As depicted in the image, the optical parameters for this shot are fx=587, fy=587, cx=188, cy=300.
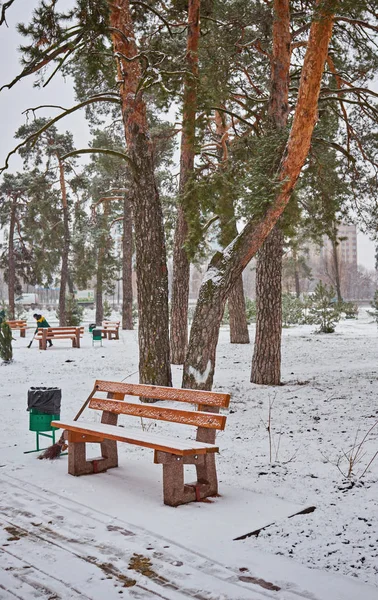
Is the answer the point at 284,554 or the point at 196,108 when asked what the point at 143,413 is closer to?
the point at 284,554

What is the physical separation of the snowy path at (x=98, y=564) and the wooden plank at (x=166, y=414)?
1.02 m

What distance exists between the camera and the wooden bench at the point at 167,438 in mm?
4418

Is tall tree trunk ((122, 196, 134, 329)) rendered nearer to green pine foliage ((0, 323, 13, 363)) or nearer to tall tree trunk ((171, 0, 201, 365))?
green pine foliage ((0, 323, 13, 363))

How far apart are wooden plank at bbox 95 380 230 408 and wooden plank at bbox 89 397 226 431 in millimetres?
152

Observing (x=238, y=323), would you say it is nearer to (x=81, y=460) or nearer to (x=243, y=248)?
(x=243, y=248)

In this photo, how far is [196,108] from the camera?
10883 millimetres

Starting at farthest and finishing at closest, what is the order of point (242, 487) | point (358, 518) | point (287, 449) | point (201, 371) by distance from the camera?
1. point (201, 371)
2. point (287, 449)
3. point (242, 487)
4. point (358, 518)

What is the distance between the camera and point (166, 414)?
5031 mm

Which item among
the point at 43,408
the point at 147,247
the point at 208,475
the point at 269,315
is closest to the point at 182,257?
the point at 269,315

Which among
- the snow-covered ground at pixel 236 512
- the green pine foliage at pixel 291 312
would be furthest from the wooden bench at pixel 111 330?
the snow-covered ground at pixel 236 512

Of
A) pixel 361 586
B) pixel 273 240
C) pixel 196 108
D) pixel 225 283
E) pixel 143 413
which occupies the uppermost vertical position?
pixel 196 108

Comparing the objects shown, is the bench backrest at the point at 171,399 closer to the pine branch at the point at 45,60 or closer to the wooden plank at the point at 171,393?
the wooden plank at the point at 171,393

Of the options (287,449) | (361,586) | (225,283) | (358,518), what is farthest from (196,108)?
(361,586)

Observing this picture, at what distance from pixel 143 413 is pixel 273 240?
18.8ft
